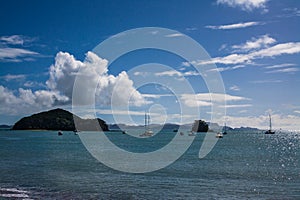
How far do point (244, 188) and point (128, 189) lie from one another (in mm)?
13242

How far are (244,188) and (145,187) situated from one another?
37.0ft

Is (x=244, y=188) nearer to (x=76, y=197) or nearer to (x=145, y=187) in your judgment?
(x=145, y=187)

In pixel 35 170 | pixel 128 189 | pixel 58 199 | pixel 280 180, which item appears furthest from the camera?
pixel 35 170

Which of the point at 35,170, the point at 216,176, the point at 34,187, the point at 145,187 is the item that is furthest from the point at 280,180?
the point at 35,170

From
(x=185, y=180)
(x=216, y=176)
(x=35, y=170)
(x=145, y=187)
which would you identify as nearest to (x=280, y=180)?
(x=216, y=176)

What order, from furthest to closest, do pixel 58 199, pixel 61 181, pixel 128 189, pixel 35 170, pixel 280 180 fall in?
pixel 35 170 < pixel 280 180 < pixel 61 181 < pixel 128 189 < pixel 58 199

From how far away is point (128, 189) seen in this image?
41.8 m

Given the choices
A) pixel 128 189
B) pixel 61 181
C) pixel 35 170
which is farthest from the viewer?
pixel 35 170

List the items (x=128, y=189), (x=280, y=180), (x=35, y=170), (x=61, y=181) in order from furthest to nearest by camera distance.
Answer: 1. (x=35, y=170)
2. (x=280, y=180)
3. (x=61, y=181)
4. (x=128, y=189)

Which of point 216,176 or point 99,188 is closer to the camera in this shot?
point 99,188

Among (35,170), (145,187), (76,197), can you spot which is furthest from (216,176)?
(35,170)

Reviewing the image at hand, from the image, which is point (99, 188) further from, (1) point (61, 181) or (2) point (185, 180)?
(2) point (185, 180)

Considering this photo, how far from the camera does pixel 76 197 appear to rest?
37.2 m

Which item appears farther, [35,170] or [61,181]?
[35,170]
